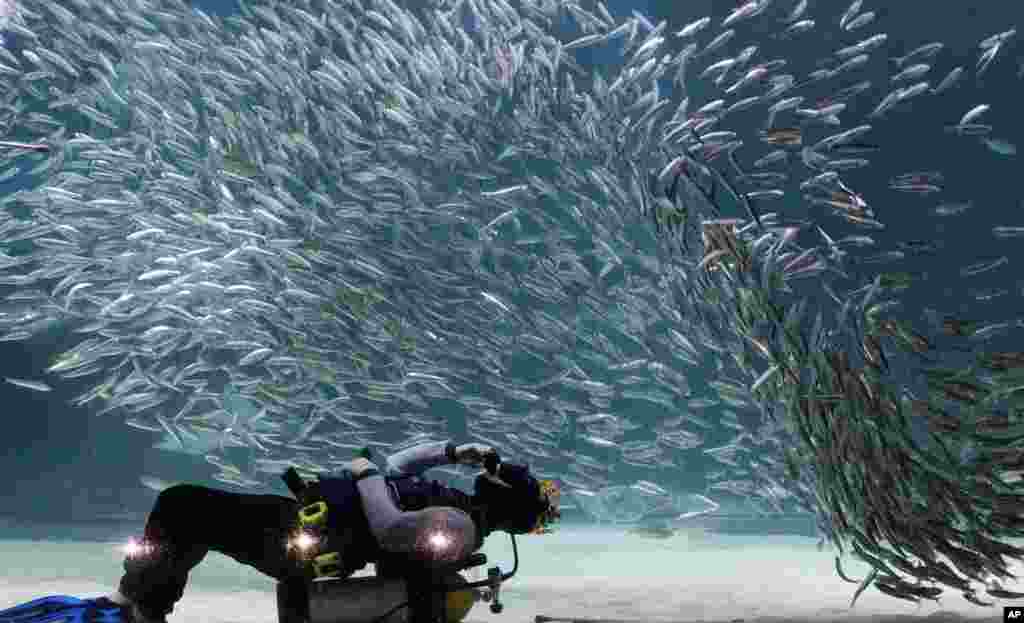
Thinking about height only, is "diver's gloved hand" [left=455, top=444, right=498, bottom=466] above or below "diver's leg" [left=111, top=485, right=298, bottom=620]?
above

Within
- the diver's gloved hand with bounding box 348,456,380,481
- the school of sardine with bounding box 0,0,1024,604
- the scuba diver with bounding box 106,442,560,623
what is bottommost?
the scuba diver with bounding box 106,442,560,623

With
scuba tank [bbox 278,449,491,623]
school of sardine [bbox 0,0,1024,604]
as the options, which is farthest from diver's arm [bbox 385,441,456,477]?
school of sardine [bbox 0,0,1024,604]

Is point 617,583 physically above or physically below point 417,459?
below

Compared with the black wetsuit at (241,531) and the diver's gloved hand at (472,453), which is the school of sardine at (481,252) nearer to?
the diver's gloved hand at (472,453)

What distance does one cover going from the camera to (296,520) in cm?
245

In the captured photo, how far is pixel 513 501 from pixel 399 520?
414 millimetres

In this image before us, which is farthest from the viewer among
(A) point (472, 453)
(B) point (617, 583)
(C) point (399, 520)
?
(B) point (617, 583)

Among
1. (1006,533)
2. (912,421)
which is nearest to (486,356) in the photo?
(912,421)

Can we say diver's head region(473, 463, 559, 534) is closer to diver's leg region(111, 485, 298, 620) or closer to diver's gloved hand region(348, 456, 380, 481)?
diver's gloved hand region(348, 456, 380, 481)

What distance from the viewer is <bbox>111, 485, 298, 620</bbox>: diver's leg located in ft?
7.95

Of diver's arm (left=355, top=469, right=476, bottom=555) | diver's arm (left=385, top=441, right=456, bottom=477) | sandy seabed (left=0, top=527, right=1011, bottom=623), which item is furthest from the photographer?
sandy seabed (left=0, top=527, right=1011, bottom=623)

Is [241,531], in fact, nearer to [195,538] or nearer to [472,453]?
[195,538]

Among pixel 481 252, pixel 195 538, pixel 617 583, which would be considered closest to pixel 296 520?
pixel 195 538

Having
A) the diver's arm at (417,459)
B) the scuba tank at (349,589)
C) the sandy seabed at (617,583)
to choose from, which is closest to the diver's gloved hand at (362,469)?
the scuba tank at (349,589)
